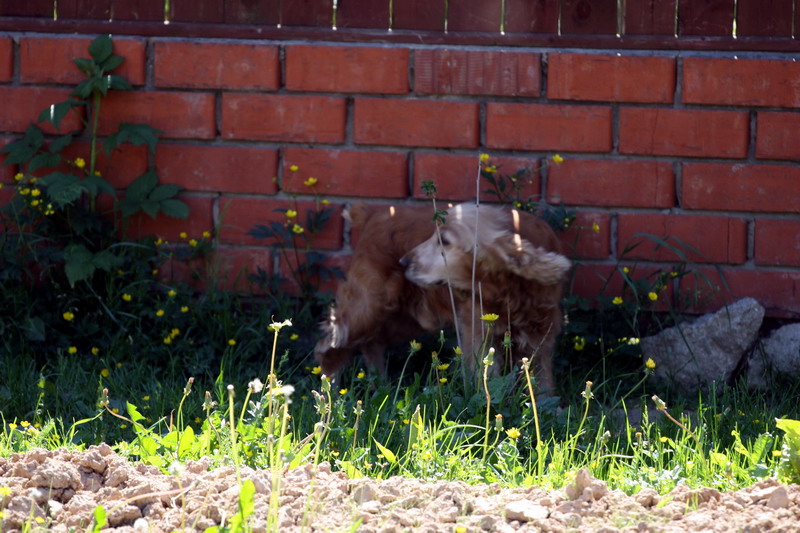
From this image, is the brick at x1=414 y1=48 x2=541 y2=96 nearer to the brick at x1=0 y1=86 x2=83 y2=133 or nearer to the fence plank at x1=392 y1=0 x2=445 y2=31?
the fence plank at x1=392 y1=0 x2=445 y2=31

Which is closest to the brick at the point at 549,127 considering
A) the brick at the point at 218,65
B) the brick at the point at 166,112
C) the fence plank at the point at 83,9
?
the brick at the point at 218,65

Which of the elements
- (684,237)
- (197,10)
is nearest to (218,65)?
(197,10)

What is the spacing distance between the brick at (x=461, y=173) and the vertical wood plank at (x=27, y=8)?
5.74 feet

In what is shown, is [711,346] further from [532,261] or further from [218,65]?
[218,65]

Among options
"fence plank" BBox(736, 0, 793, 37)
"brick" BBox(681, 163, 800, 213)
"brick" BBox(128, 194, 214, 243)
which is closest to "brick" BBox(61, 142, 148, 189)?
"brick" BBox(128, 194, 214, 243)

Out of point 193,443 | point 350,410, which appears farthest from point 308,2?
point 193,443

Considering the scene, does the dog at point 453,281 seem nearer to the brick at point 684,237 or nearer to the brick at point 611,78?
the brick at point 684,237

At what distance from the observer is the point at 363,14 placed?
4.05 m

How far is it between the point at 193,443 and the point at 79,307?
1.72m

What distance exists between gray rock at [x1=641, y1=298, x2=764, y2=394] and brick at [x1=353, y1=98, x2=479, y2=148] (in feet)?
3.90

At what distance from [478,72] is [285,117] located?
85cm

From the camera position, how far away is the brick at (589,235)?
13.2ft

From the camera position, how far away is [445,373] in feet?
11.8

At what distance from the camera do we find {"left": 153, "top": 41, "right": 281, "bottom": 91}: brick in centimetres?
408
